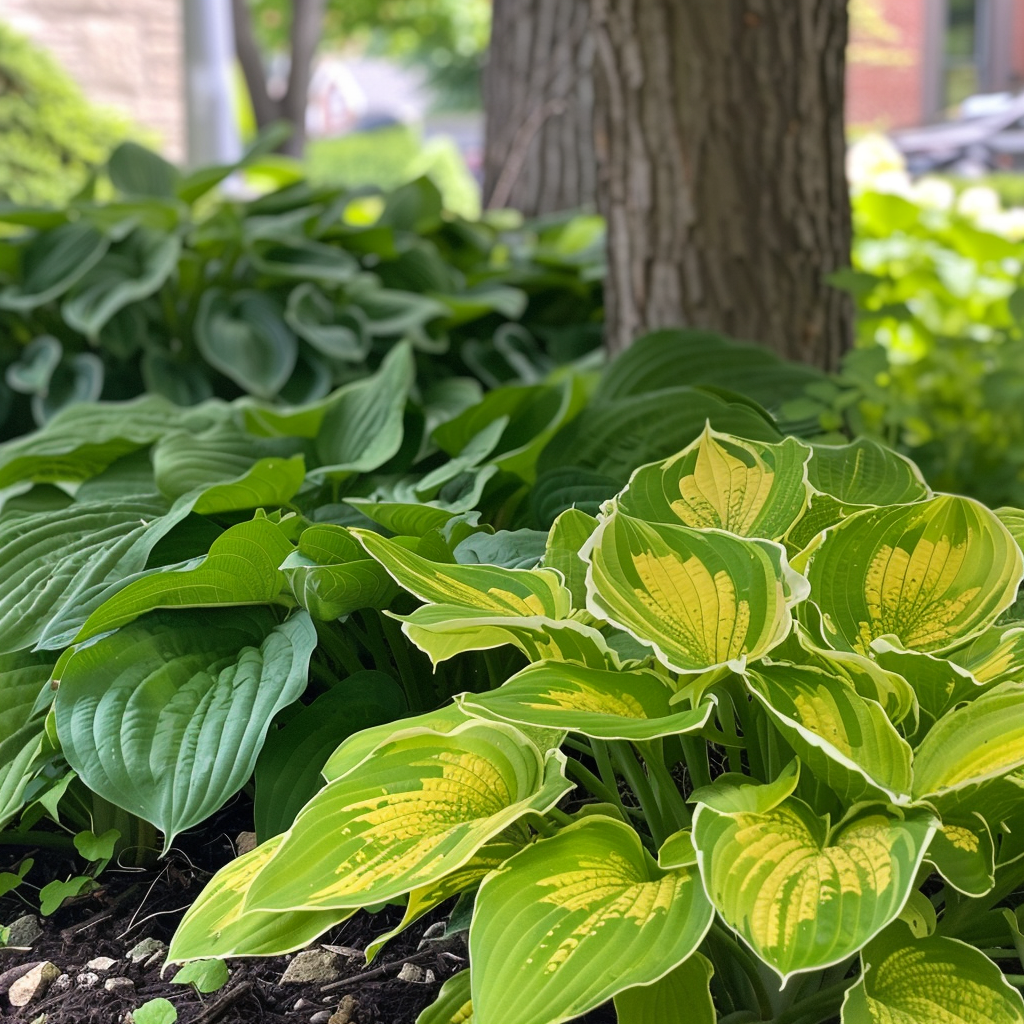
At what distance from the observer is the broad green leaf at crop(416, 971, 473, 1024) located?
97 centimetres

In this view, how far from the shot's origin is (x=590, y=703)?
93 cm

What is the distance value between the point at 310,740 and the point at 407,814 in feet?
1.05

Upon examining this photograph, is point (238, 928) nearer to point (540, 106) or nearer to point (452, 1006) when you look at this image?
point (452, 1006)

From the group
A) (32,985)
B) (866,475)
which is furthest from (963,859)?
(32,985)

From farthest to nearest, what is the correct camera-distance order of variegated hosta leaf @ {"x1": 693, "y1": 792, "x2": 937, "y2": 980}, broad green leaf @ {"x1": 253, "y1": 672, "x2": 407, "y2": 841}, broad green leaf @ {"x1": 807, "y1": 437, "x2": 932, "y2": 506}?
1. broad green leaf @ {"x1": 807, "y1": 437, "x2": 932, "y2": 506}
2. broad green leaf @ {"x1": 253, "y1": 672, "x2": 407, "y2": 841}
3. variegated hosta leaf @ {"x1": 693, "y1": 792, "x2": 937, "y2": 980}

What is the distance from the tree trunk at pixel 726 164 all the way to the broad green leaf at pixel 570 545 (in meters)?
1.48

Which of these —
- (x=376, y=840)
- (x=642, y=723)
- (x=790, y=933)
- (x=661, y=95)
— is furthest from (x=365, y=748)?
(x=661, y=95)

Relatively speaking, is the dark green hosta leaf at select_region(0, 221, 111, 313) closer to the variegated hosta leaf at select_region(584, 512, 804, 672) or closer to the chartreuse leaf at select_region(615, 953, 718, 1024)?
the variegated hosta leaf at select_region(584, 512, 804, 672)

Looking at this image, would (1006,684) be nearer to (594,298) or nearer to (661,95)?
(661,95)

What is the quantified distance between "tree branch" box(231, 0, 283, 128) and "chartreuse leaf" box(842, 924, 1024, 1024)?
15486 millimetres

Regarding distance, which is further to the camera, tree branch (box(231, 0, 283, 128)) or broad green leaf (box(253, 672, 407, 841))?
tree branch (box(231, 0, 283, 128))

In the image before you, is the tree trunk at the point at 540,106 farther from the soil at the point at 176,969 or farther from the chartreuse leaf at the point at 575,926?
the chartreuse leaf at the point at 575,926

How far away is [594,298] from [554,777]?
8.91 feet

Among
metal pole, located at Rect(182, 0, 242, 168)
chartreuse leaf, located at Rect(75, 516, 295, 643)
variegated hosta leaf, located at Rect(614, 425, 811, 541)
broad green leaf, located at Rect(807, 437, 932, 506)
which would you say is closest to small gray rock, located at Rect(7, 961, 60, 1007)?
chartreuse leaf, located at Rect(75, 516, 295, 643)
